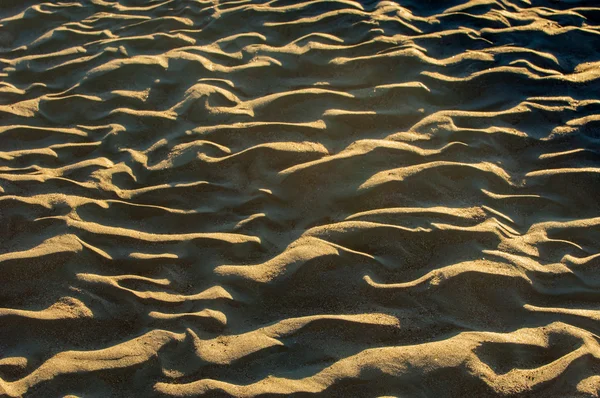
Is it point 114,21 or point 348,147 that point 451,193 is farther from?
point 114,21

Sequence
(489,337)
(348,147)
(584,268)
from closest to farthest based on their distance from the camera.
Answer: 1. (489,337)
2. (584,268)
3. (348,147)

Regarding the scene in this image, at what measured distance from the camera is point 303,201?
9.39ft

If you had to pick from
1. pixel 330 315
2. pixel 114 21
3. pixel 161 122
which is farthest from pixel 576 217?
pixel 114 21

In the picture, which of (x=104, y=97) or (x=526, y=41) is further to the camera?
(x=526, y=41)

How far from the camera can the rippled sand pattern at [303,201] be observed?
7.46 ft

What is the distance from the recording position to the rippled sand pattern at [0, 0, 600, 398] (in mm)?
2273

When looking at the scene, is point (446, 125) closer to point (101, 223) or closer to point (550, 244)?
point (550, 244)

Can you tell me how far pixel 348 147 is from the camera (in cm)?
307

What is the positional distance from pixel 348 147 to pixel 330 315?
103 centimetres

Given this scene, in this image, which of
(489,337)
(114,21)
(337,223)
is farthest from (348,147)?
(114,21)

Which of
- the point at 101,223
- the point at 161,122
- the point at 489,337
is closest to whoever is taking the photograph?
the point at 489,337

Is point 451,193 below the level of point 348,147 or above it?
below

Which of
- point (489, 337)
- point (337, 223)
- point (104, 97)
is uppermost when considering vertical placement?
point (104, 97)

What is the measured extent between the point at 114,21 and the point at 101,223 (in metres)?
2.00
